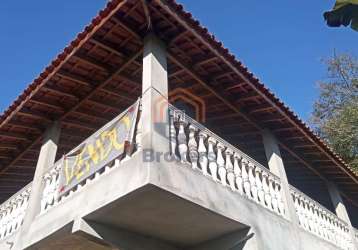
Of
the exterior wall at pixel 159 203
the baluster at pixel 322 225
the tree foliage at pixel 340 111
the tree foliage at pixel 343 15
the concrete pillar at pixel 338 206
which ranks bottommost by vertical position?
the exterior wall at pixel 159 203

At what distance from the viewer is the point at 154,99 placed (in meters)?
4.22

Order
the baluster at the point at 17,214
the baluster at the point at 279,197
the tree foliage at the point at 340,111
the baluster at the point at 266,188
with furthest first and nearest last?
the tree foliage at the point at 340,111
the baluster at the point at 17,214
the baluster at the point at 279,197
the baluster at the point at 266,188

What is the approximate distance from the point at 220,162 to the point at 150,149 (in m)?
1.58

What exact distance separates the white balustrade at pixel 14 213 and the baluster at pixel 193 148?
3.29m

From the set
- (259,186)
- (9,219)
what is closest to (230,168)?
(259,186)

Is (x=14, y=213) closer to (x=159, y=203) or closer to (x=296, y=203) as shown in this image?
(x=159, y=203)

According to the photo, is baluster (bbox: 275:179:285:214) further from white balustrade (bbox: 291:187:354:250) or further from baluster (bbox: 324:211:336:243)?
baluster (bbox: 324:211:336:243)

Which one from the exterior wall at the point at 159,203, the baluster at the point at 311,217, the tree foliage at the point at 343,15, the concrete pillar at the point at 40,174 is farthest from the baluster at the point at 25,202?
the tree foliage at the point at 343,15

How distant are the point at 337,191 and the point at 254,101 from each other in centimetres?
455

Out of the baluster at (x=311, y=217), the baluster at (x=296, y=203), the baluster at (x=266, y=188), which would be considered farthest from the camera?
the baluster at (x=311, y=217)

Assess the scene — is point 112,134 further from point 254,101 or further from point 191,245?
point 254,101

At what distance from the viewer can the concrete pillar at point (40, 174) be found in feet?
17.7

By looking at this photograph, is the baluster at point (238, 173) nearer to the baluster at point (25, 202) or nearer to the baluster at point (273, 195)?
the baluster at point (273, 195)

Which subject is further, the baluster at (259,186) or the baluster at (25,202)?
the baluster at (25,202)
